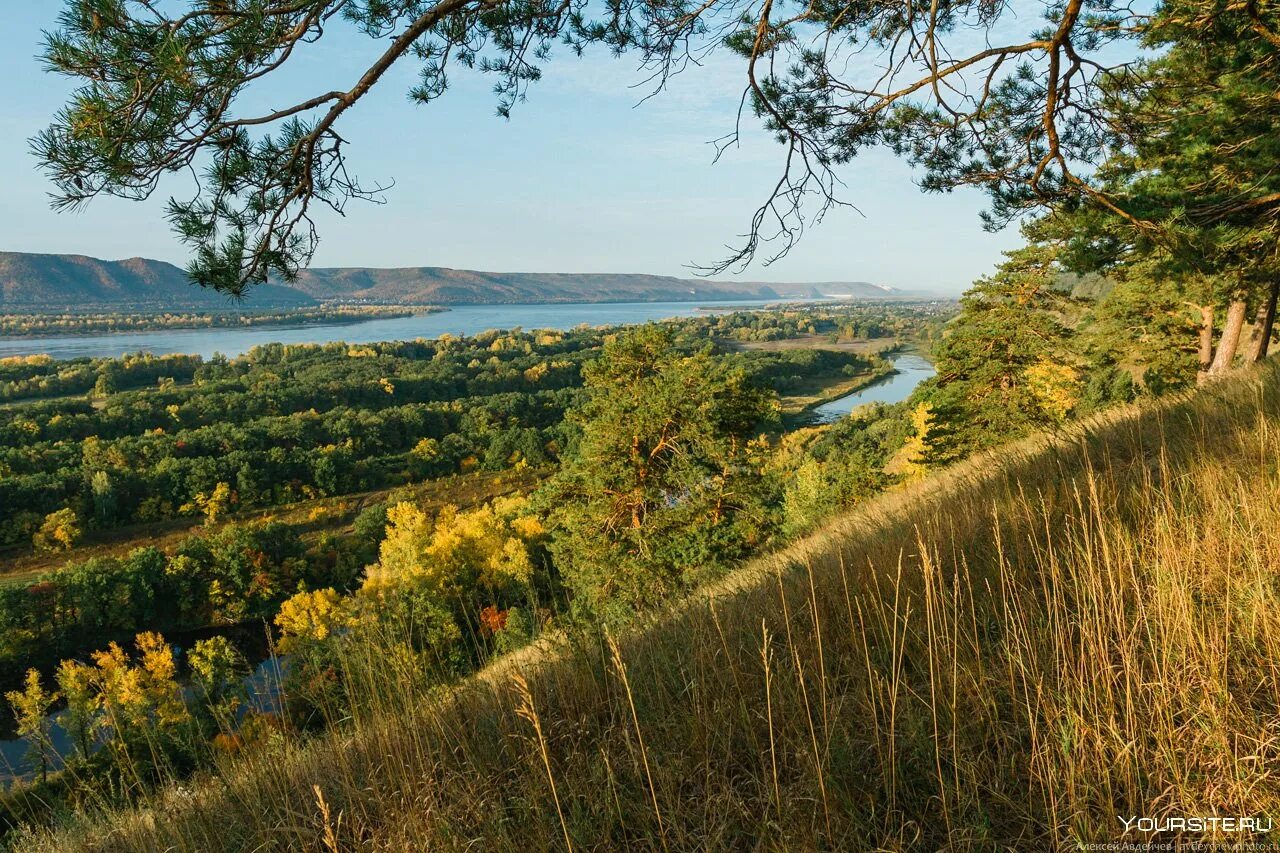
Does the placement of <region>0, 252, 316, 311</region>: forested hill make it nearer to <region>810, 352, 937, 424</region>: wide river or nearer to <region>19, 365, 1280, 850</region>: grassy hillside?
<region>810, 352, 937, 424</region>: wide river

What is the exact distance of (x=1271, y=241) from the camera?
6391 mm

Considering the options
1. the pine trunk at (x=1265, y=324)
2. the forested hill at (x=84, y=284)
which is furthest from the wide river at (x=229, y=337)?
the pine trunk at (x=1265, y=324)

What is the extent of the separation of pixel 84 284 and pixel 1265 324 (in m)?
220

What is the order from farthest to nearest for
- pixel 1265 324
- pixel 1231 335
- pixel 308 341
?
pixel 308 341 → pixel 1231 335 → pixel 1265 324

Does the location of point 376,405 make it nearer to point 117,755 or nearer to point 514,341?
point 514,341

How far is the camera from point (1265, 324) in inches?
464

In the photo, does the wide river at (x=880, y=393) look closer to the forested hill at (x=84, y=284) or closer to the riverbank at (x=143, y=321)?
the riverbank at (x=143, y=321)

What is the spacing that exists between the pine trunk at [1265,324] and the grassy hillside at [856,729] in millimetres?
11254

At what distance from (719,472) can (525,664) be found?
12945 millimetres

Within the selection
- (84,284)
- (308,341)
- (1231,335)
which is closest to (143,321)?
(84,284)

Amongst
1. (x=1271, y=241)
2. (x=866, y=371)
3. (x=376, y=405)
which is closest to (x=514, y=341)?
(x=376, y=405)

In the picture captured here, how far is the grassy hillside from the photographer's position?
4.96 feet

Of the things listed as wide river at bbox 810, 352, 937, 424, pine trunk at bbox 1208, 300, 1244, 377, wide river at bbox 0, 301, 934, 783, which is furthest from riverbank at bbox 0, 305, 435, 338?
pine trunk at bbox 1208, 300, 1244, 377

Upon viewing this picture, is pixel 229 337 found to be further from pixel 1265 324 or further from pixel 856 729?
pixel 856 729
